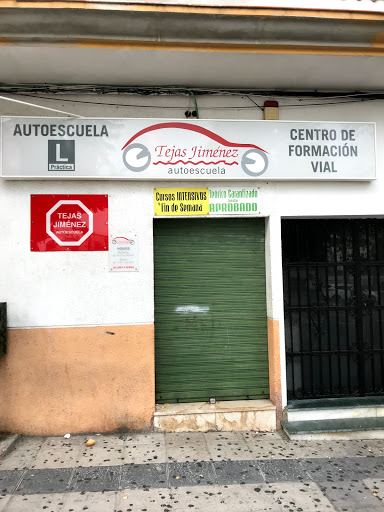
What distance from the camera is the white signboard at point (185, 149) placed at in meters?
4.77

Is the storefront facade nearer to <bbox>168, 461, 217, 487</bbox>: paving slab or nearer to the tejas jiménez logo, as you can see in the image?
the tejas jiménez logo

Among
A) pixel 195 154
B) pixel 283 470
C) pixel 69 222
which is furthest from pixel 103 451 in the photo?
pixel 195 154

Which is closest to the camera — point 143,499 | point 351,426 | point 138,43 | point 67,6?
point 143,499

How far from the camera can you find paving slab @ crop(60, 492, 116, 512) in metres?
3.40

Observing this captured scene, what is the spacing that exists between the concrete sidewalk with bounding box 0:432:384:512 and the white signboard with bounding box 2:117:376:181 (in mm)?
3393

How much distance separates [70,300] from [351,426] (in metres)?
4.05

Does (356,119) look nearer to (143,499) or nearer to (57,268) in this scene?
(57,268)

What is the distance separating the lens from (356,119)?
5.31 m

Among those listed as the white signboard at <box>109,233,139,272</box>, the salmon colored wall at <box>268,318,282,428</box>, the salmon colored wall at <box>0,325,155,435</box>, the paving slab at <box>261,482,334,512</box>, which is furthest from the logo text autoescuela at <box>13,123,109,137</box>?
the paving slab at <box>261,482,334,512</box>

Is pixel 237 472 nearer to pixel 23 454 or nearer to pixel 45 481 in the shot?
pixel 45 481

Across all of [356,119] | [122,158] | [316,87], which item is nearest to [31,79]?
[122,158]

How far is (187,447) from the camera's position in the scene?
14.7 ft

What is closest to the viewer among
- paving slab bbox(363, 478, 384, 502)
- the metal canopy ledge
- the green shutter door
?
paving slab bbox(363, 478, 384, 502)

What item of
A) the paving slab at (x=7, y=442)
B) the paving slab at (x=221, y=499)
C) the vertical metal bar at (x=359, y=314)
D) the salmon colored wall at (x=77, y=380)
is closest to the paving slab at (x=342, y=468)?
the paving slab at (x=221, y=499)
